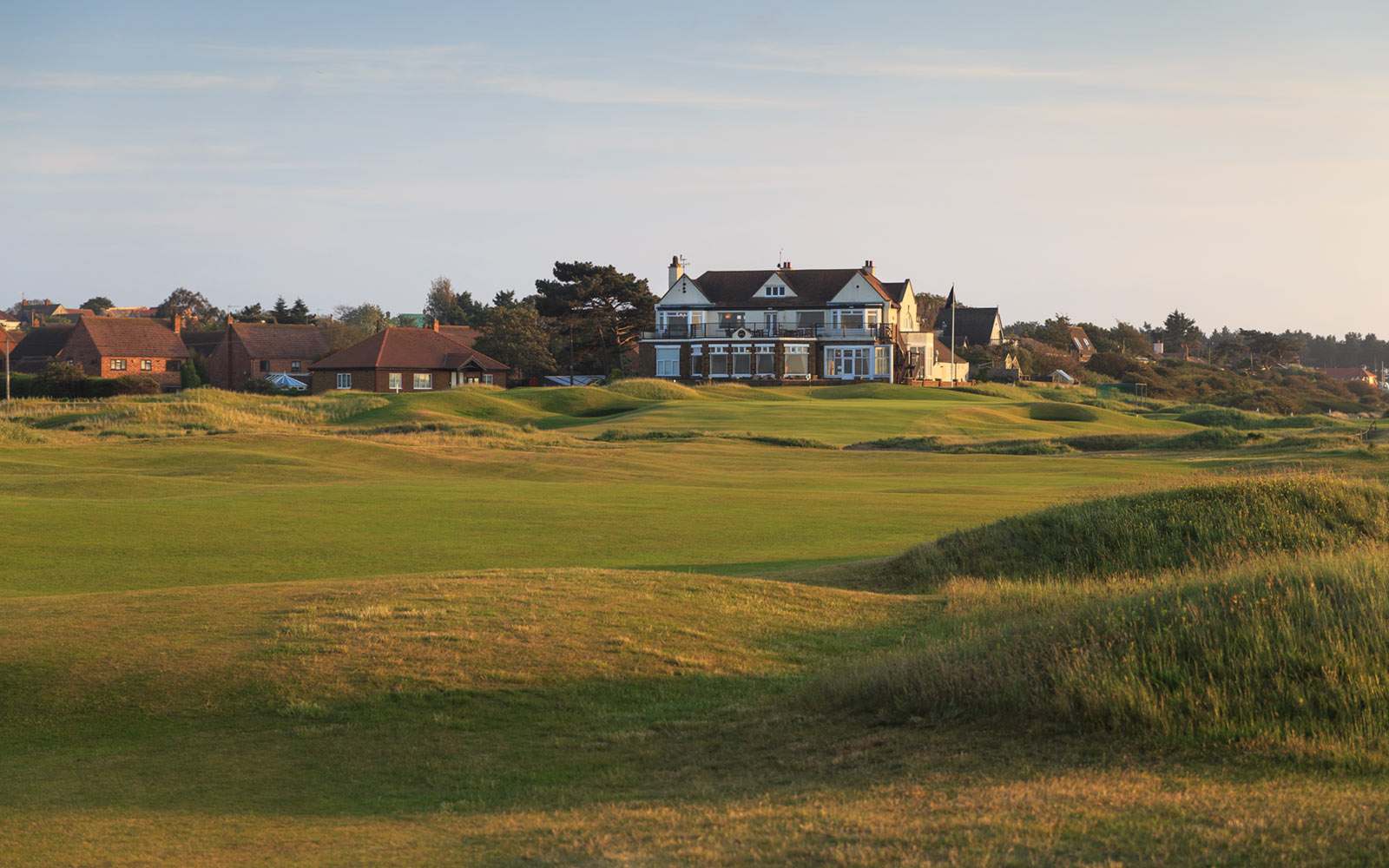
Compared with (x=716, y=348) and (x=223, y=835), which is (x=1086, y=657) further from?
(x=716, y=348)

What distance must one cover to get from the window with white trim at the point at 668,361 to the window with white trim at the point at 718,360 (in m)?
2.67

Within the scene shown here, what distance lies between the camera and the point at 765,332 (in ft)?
311

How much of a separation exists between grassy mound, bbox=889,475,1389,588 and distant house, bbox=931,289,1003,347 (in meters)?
111

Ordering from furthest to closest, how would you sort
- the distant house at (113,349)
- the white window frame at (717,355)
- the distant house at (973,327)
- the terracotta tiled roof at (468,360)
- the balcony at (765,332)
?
the distant house at (973,327) < the distant house at (113,349) < the terracotta tiled roof at (468,360) < the white window frame at (717,355) < the balcony at (765,332)

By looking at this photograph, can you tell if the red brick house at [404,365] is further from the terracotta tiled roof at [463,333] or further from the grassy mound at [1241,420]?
the grassy mound at [1241,420]

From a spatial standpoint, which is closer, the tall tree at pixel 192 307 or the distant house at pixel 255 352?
the distant house at pixel 255 352

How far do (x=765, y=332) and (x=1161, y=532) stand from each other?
7727cm

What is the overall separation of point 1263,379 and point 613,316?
242 ft

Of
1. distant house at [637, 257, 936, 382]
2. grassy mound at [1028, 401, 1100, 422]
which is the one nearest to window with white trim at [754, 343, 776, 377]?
distant house at [637, 257, 936, 382]

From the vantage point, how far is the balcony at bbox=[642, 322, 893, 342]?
9356 centimetres

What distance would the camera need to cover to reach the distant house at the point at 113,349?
105 metres

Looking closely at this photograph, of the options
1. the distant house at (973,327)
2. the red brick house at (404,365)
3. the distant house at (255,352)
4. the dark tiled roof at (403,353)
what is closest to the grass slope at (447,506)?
the red brick house at (404,365)

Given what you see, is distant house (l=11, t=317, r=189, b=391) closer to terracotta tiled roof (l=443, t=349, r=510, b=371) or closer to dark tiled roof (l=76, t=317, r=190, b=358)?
dark tiled roof (l=76, t=317, r=190, b=358)

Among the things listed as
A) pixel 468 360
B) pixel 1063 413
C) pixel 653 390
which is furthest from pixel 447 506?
pixel 468 360
